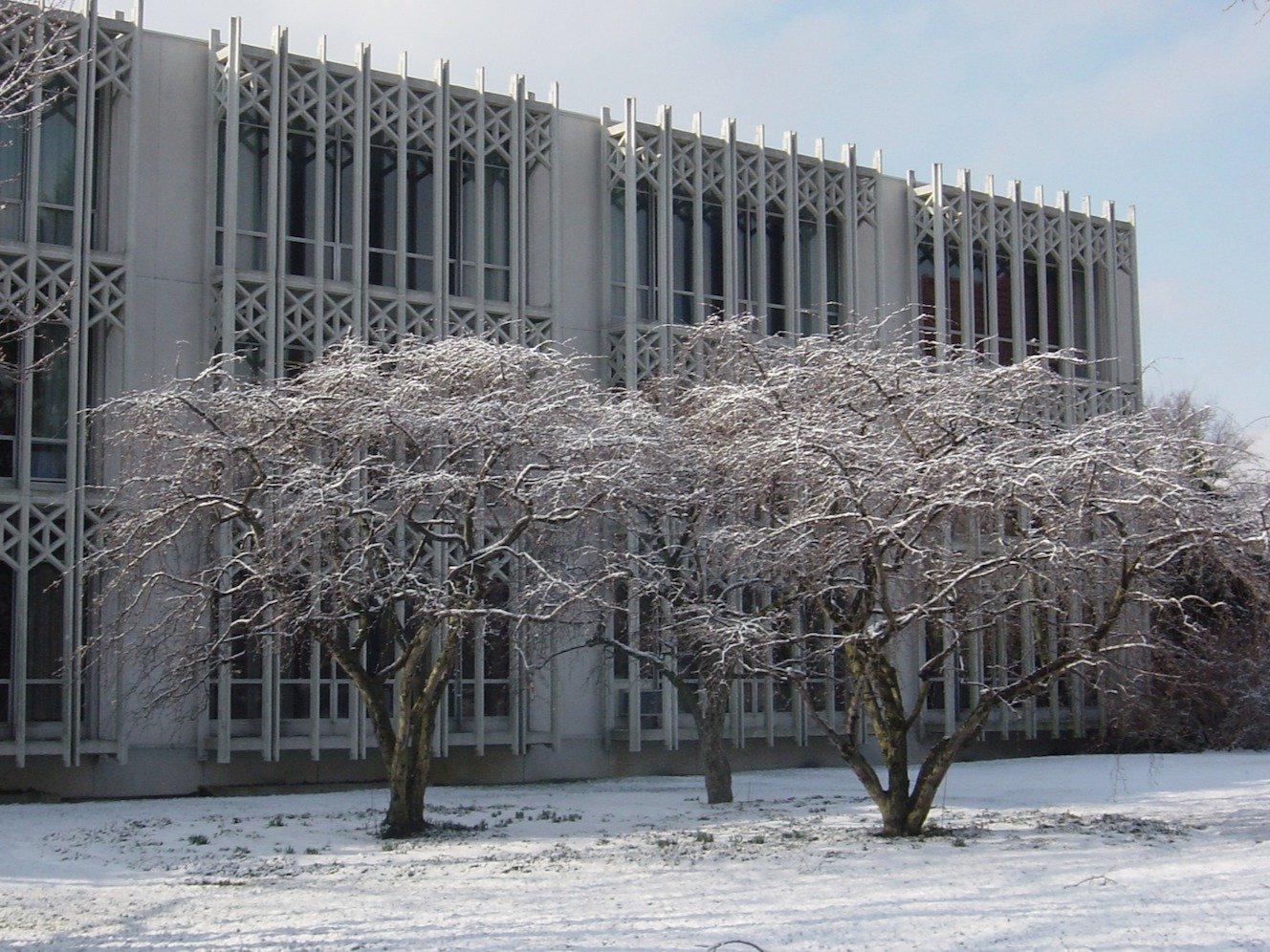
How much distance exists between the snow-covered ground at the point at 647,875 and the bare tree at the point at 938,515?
177 cm

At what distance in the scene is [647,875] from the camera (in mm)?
12984

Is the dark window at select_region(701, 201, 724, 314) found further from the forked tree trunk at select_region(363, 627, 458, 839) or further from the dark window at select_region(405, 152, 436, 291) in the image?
the forked tree trunk at select_region(363, 627, 458, 839)

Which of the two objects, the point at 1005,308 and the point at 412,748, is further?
the point at 1005,308

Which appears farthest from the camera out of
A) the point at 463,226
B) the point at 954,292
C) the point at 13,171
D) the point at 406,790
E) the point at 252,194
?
the point at 954,292

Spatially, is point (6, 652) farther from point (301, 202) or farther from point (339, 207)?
point (339, 207)

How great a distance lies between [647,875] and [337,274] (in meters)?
13.2

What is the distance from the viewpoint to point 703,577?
17.2 meters

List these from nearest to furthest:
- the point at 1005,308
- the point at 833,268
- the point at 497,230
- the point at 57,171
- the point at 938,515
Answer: the point at 938,515, the point at 57,171, the point at 497,230, the point at 833,268, the point at 1005,308

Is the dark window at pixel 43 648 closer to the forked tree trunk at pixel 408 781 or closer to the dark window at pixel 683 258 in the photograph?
the forked tree trunk at pixel 408 781

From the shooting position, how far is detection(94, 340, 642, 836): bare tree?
604 inches

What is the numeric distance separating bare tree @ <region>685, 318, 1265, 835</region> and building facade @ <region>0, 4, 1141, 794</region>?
5178mm

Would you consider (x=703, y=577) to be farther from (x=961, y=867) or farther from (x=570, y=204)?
(x=570, y=204)

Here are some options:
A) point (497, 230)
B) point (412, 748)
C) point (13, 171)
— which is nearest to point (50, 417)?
point (13, 171)

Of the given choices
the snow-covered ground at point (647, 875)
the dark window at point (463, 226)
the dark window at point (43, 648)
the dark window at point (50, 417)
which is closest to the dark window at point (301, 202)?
the dark window at point (463, 226)
